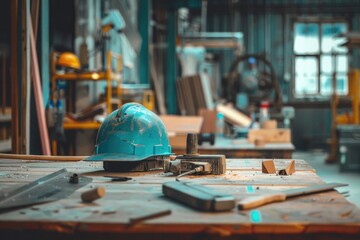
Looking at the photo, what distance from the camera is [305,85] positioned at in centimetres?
1435

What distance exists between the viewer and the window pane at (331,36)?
46.4 ft

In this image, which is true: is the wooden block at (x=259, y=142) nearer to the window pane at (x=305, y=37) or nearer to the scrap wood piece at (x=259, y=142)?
the scrap wood piece at (x=259, y=142)

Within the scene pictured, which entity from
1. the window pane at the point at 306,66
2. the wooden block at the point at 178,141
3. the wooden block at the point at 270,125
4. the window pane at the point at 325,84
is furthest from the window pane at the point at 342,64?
the wooden block at the point at 178,141

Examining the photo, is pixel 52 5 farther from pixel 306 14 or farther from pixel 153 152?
pixel 306 14

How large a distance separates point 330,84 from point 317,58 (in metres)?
0.77

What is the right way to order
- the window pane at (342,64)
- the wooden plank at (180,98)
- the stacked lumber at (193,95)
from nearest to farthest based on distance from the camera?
1. the stacked lumber at (193,95)
2. the wooden plank at (180,98)
3. the window pane at (342,64)

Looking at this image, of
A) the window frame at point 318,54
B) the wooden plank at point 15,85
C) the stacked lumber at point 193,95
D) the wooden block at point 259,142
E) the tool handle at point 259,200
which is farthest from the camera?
the window frame at point 318,54

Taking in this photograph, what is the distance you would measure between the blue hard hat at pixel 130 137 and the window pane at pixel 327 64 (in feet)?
40.5

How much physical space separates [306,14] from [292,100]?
7.56ft

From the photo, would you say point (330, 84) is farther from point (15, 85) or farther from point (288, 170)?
point (288, 170)

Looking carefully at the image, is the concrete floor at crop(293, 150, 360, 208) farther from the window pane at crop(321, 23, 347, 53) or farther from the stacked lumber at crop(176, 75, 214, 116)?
the window pane at crop(321, 23, 347, 53)

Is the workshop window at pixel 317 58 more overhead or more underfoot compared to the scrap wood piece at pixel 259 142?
more overhead

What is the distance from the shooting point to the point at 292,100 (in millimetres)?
14219

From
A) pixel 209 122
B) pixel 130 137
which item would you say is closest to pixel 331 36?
pixel 209 122
